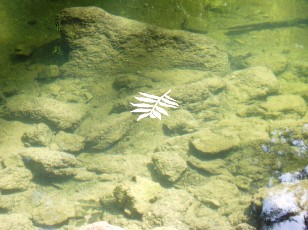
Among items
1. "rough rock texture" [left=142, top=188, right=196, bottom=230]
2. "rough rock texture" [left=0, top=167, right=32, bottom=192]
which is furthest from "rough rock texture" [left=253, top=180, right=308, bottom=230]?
"rough rock texture" [left=0, top=167, right=32, bottom=192]

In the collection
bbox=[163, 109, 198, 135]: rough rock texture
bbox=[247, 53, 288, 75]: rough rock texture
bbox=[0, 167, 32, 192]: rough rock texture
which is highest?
bbox=[247, 53, 288, 75]: rough rock texture

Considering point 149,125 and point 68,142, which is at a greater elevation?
point 149,125

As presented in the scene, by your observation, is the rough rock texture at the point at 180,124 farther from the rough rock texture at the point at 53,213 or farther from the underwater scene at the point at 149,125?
the rough rock texture at the point at 53,213

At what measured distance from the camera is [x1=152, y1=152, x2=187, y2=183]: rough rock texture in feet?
8.39

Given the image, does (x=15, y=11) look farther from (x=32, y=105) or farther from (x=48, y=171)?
(x=48, y=171)

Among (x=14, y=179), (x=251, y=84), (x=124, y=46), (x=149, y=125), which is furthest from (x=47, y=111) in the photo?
(x=251, y=84)

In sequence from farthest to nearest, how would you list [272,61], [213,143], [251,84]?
1. [272,61]
2. [251,84]
3. [213,143]

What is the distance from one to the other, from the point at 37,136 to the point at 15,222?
3.00 ft

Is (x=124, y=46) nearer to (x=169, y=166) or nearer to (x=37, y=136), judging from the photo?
(x=37, y=136)

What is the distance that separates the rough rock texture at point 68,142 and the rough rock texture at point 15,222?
0.77m

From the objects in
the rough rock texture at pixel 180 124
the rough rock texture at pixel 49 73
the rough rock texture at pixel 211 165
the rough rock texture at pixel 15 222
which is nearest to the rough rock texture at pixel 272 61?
the rough rock texture at pixel 180 124

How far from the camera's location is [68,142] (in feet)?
9.84

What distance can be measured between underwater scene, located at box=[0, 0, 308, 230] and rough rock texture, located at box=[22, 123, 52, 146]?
0.01 metres

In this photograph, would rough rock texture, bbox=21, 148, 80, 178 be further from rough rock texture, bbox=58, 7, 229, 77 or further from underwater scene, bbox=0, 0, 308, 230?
rough rock texture, bbox=58, 7, 229, 77
